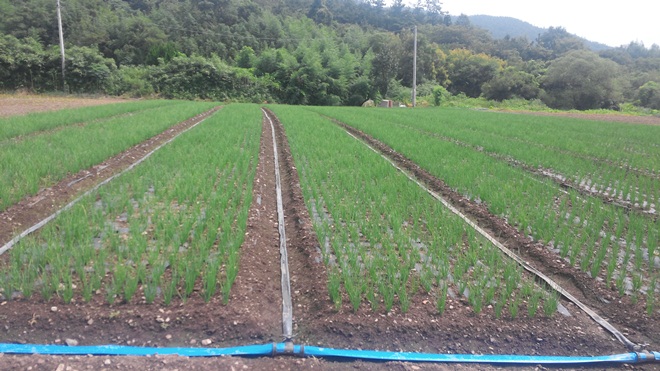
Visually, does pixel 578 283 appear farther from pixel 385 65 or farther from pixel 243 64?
pixel 243 64

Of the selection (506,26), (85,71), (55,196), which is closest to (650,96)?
(85,71)

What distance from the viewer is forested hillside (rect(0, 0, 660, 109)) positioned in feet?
94.7

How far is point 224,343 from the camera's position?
7.82ft

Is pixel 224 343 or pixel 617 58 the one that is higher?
pixel 617 58

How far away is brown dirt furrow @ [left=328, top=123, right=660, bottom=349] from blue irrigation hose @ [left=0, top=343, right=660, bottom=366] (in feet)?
0.78

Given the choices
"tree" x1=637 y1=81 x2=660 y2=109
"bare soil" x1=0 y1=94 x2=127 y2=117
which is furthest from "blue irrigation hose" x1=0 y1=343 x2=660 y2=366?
"tree" x1=637 y1=81 x2=660 y2=109

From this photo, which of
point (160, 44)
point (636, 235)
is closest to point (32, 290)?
point (636, 235)

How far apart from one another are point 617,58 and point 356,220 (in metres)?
71.0

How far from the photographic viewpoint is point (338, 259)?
130 inches

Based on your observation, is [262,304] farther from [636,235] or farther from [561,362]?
[636,235]

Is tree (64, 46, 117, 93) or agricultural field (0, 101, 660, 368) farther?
tree (64, 46, 117, 93)

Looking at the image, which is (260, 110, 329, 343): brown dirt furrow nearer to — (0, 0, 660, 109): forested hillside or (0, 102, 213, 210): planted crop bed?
(0, 102, 213, 210): planted crop bed

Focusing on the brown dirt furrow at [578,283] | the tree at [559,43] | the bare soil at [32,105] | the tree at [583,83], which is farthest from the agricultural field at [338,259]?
the tree at [559,43]

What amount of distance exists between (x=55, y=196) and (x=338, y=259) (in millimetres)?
3713
